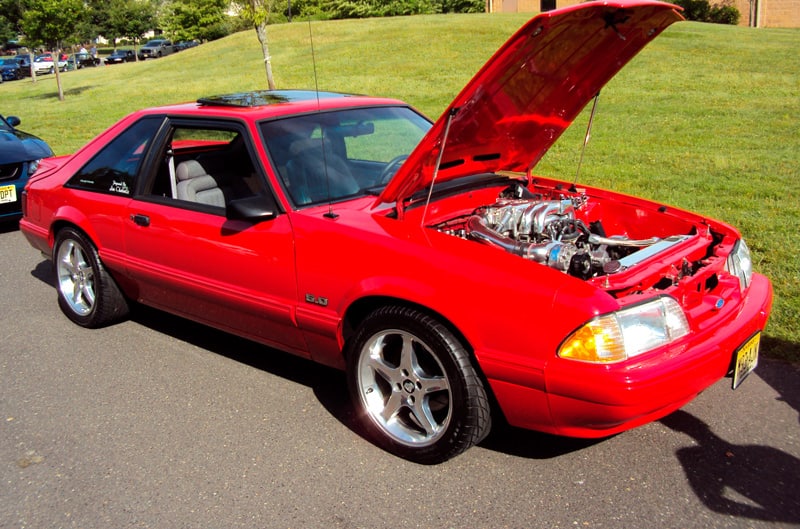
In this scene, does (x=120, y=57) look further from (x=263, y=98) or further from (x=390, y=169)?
(x=390, y=169)

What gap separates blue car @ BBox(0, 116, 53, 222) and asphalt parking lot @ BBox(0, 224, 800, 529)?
407cm

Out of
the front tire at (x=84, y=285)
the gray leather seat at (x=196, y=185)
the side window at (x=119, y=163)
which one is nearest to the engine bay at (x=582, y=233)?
the gray leather seat at (x=196, y=185)

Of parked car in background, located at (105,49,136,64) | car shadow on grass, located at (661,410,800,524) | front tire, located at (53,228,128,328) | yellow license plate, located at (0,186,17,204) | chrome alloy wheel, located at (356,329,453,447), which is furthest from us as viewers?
parked car in background, located at (105,49,136,64)

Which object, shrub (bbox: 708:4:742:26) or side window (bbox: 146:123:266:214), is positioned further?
shrub (bbox: 708:4:742:26)

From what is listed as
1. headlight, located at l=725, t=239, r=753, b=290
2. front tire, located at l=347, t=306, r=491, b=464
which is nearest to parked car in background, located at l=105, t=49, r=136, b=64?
front tire, located at l=347, t=306, r=491, b=464

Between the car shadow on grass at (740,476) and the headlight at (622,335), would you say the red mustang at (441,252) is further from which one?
the car shadow on grass at (740,476)

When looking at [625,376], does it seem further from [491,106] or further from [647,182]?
[647,182]

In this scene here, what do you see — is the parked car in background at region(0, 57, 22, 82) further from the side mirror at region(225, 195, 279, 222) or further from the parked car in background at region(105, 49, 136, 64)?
the side mirror at region(225, 195, 279, 222)

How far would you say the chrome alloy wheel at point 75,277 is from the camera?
501 centimetres

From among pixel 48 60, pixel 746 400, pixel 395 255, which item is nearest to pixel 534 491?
pixel 395 255

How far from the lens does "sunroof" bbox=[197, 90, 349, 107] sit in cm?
432

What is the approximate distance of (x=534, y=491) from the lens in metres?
3.05

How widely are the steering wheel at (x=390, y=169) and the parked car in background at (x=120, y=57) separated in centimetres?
5756

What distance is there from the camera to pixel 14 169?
7973mm
